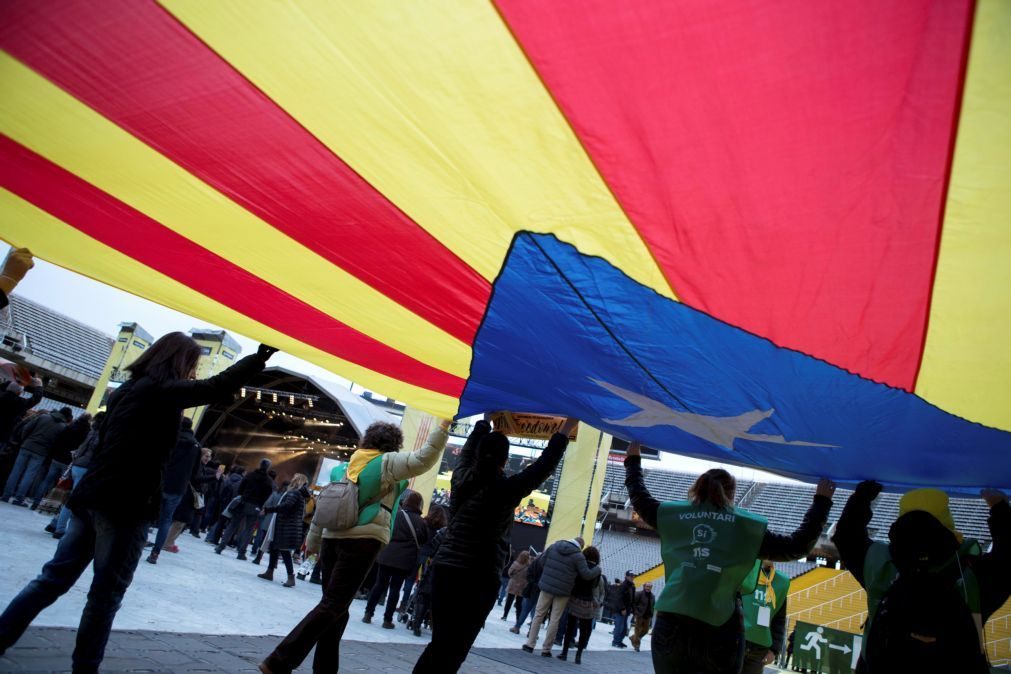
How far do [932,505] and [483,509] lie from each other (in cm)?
188

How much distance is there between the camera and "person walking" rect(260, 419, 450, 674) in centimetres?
289

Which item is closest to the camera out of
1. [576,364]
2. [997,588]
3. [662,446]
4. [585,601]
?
[997,588]

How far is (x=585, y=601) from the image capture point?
8500 millimetres

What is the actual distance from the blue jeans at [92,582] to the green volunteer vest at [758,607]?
12.4 ft

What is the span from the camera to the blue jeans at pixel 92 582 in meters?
2.46

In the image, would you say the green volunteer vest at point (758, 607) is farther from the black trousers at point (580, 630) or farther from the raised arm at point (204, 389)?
the black trousers at point (580, 630)

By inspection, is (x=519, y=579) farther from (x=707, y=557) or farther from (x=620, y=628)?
(x=707, y=557)

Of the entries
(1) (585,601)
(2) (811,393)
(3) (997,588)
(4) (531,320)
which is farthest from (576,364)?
(1) (585,601)

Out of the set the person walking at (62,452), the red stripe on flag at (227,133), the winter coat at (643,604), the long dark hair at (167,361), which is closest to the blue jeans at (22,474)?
the person walking at (62,452)

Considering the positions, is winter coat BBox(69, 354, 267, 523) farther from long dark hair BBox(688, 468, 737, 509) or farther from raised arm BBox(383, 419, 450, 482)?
long dark hair BBox(688, 468, 737, 509)

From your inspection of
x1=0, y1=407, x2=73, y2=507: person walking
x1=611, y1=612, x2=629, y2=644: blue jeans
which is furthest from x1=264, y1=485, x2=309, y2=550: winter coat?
x1=611, y1=612, x2=629, y2=644: blue jeans

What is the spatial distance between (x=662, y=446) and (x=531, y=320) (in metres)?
1.77

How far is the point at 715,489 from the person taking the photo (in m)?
2.89

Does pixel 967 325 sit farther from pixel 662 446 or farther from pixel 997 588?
pixel 662 446
